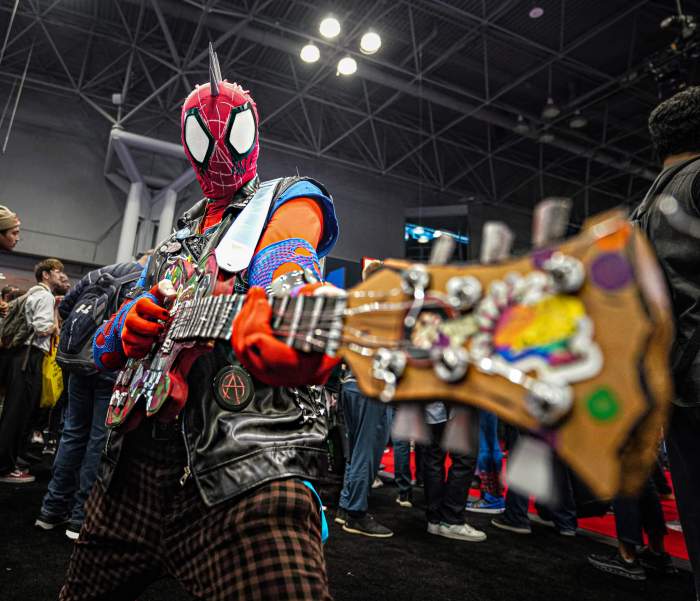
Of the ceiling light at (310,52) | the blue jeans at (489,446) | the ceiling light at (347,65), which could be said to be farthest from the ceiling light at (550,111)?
the blue jeans at (489,446)

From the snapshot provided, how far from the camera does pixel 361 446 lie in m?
3.62

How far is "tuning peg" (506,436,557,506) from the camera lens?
0.47 m

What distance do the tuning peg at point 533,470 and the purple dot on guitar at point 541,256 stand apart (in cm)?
19

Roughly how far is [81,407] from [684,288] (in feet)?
10.9

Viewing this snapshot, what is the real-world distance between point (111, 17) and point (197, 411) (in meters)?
11.4

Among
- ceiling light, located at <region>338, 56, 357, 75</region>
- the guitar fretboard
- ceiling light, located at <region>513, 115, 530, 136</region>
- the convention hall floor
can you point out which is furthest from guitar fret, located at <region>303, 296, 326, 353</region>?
ceiling light, located at <region>513, 115, 530, 136</region>

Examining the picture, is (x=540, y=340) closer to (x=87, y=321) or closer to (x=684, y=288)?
(x=684, y=288)

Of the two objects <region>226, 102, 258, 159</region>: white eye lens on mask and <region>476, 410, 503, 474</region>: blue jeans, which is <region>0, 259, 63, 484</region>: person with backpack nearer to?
<region>226, 102, 258, 159</region>: white eye lens on mask

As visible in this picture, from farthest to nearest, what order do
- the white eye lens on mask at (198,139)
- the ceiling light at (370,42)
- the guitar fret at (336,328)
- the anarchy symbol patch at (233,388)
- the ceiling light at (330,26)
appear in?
the ceiling light at (370,42)
the ceiling light at (330,26)
the white eye lens on mask at (198,139)
the anarchy symbol patch at (233,388)
the guitar fret at (336,328)

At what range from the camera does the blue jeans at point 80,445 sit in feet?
9.89

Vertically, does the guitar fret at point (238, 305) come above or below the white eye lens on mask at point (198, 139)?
below

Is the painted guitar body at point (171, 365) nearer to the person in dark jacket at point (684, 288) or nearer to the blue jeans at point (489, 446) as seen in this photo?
the person in dark jacket at point (684, 288)

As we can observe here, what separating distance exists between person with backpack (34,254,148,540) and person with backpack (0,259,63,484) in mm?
1324

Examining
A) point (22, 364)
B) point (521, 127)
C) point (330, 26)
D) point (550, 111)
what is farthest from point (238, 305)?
point (521, 127)
